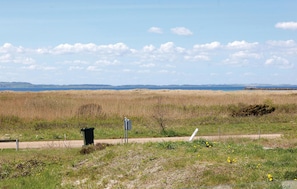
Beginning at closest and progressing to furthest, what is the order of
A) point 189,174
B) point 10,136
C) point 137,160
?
1. point 189,174
2. point 137,160
3. point 10,136

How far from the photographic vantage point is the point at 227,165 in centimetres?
1453

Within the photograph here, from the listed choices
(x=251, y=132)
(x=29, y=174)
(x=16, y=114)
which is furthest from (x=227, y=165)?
(x=16, y=114)

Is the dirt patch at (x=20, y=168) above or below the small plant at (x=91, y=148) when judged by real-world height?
below

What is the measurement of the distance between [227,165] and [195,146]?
2970 millimetres

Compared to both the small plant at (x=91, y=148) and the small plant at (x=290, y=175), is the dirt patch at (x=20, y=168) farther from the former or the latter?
the small plant at (x=290, y=175)

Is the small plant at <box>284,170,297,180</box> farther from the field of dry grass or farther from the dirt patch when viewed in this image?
the field of dry grass

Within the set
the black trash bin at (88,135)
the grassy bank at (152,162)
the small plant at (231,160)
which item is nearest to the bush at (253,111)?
the grassy bank at (152,162)

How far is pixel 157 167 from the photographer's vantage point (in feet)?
51.0

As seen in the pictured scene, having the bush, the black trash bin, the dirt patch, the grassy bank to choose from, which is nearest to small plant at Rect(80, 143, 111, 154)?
the grassy bank

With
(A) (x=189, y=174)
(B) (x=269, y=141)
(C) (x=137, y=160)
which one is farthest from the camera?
(B) (x=269, y=141)

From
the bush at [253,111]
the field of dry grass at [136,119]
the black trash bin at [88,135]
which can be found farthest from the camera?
the bush at [253,111]

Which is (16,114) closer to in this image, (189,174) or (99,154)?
(99,154)

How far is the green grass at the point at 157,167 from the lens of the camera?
45.0 feet

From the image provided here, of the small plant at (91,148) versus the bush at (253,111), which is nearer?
the small plant at (91,148)
